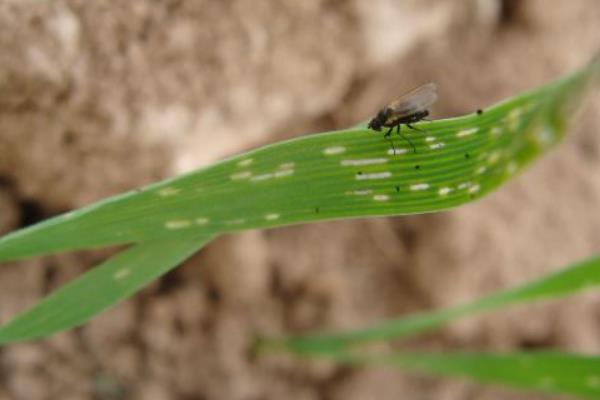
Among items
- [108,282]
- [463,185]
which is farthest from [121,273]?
[463,185]

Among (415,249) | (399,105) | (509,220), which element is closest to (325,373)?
(415,249)

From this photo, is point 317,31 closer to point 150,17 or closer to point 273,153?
point 150,17

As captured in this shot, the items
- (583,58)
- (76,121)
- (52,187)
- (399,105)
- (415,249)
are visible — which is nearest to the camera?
(399,105)

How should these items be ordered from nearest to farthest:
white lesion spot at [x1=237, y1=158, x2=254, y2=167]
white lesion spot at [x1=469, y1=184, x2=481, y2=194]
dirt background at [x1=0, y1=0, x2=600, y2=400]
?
white lesion spot at [x1=237, y1=158, x2=254, y2=167] → white lesion spot at [x1=469, y1=184, x2=481, y2=194] → dirt background at [x1=0, y1=0, x2=600, y2=400]

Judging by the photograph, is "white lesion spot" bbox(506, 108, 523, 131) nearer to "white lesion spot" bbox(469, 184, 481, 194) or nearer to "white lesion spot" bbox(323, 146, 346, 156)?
"white lesion spot" bbox(469, 184, 481, 194)

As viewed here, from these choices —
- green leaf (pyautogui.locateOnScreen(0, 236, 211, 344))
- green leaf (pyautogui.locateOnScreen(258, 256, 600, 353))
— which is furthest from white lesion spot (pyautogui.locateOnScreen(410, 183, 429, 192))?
green leaf (pyautogui.locateOnScreen(258, 256, 600, 353))

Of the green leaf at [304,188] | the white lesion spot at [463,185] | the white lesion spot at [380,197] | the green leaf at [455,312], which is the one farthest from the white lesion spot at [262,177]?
the green leaf at [455,312]

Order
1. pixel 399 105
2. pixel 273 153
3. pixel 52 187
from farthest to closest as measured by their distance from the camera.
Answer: pixel 52 187, pixel 399 105, pixel 273 153
